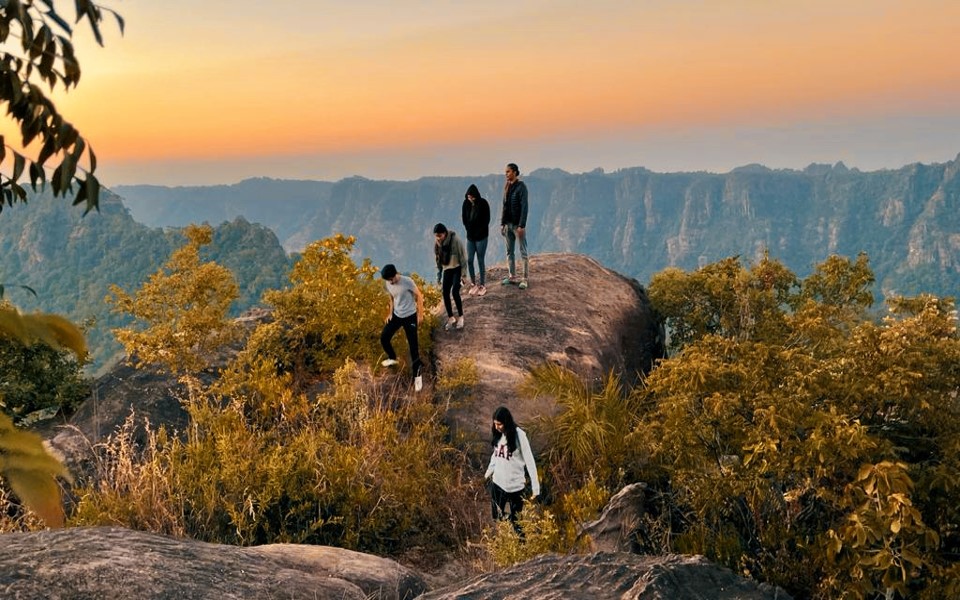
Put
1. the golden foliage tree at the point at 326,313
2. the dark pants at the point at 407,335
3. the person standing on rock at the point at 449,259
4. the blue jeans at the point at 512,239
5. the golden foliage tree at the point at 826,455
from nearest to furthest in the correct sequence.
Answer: the golden foliage tree at the point at 826,455 → the dark pants at the point at 407,335 → the person standing on rock at the point at 449,259 → the golden foliage tree at the point at 326,313 → the blue jeans at the point at 512,239

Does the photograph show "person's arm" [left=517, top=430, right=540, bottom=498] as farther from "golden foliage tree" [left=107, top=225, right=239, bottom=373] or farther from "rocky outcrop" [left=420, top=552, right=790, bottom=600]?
"golden foliage tree" [left=107, top=225, right=239, bottom=373]

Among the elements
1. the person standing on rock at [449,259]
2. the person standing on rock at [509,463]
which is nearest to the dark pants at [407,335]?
the person standing on rock at [449,259]

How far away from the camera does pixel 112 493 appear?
800cm

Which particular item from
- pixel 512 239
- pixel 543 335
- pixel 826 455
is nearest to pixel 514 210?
pixel 512 239

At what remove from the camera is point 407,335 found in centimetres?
1169

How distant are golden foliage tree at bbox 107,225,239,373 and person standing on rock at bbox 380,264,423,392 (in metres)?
3.14

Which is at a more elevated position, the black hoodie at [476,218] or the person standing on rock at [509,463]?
the black hoodie at [476,218]

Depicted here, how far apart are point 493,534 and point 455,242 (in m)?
5.55

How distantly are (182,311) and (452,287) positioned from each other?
4.91 m

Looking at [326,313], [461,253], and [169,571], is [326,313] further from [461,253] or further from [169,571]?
[169,571]

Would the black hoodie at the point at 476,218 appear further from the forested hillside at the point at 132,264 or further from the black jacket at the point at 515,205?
the forested hillside at the point at 132,264

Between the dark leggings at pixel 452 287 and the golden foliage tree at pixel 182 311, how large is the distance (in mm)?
3859

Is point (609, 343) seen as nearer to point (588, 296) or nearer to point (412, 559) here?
point (588, 296)

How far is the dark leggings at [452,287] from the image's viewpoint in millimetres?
12828
